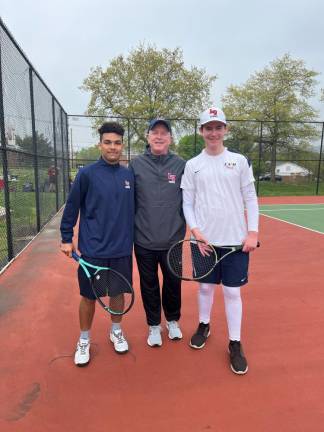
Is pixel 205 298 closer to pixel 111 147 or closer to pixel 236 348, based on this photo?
pixel 236 348

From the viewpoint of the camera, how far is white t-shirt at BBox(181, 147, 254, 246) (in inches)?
99.0

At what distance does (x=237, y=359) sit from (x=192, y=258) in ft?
2.65

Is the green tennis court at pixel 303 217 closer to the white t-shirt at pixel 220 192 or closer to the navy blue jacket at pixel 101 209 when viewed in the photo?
the white t-shirt at pixel 220 192

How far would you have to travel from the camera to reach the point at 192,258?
2795 mm

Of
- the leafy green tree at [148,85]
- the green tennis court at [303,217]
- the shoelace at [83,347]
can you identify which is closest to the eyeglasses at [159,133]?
the shoelace at [83,347]

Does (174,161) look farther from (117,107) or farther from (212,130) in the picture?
(117,107)

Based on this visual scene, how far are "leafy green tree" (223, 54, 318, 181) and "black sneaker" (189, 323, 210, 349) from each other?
789 inches

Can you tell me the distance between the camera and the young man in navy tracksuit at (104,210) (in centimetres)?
254

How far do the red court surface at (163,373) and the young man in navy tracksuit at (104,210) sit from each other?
346 mm

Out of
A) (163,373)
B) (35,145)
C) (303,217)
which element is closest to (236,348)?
(163,373)

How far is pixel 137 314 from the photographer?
11.9 feet

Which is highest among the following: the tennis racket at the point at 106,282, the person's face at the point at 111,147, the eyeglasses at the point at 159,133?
the eyeglasses at the point at 159,133

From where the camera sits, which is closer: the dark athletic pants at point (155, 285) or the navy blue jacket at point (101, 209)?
the navy blue jacket at point (101, 209)

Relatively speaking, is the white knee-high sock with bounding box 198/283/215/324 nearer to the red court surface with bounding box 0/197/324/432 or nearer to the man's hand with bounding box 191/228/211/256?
the red court surface with bounding box 0/197/324/432
